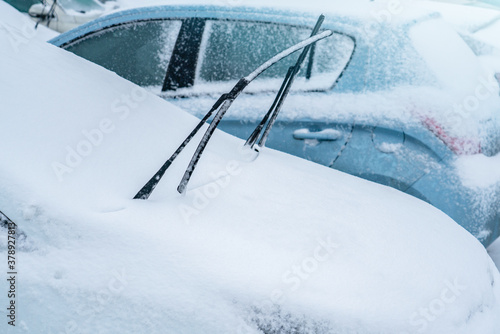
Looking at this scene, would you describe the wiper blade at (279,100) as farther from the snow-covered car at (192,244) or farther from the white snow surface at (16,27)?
the white snow surface at (16,27)

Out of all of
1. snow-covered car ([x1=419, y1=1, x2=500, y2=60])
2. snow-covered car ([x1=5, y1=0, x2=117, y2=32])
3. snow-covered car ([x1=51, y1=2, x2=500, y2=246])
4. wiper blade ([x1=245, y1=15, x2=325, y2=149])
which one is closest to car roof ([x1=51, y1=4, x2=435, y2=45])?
snow-covered car ([x1=51, y1=2, x2=500, y2=246])

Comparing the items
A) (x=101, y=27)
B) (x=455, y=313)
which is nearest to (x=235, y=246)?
(x=455, y=313)

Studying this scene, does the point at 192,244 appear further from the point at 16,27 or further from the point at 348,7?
the point at 348,7

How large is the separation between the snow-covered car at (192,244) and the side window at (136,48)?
107 cm

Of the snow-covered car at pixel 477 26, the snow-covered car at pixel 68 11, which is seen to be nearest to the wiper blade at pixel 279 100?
the snow-covered car at pixel 477 26

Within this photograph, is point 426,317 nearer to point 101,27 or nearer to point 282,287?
point 282,287

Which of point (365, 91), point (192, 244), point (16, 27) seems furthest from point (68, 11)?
point (192, 244)

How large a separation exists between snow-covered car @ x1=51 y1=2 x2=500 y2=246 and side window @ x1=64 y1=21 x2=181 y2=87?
0.6 inches

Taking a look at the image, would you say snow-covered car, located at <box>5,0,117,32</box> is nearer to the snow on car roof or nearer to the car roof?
the car roof

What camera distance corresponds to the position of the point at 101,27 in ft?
9.65

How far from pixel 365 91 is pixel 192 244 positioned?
1500 millimetres

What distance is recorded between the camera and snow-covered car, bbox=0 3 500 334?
124 cm

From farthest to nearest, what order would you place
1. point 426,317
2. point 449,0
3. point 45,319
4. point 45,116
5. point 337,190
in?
point 449,0, point 337,190, point 45,116, point 426,317, point 45,319

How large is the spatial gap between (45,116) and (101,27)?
1579 millimetres
